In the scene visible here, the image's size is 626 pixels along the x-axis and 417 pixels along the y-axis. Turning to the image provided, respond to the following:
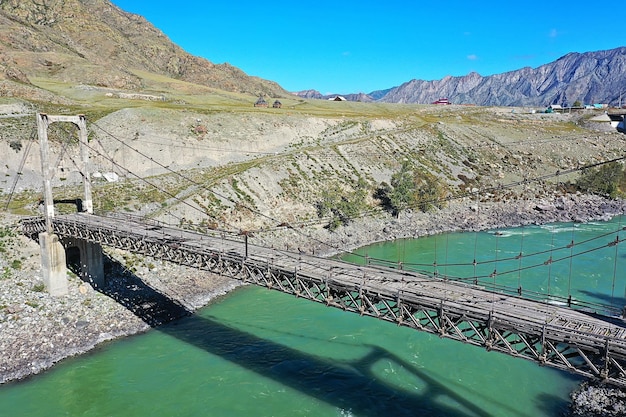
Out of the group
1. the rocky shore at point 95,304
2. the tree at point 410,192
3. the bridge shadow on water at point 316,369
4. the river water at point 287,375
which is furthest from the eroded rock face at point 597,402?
the tree at point 410,192

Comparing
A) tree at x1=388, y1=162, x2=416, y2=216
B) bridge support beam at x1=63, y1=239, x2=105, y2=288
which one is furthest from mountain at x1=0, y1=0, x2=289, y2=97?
tree at x1=388, y1=162, x2=416, y2=216

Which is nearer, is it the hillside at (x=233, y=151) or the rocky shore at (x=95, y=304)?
the rocky shore at (x=95, y=304)

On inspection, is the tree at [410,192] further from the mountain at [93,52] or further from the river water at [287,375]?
the mountain at [93,52]

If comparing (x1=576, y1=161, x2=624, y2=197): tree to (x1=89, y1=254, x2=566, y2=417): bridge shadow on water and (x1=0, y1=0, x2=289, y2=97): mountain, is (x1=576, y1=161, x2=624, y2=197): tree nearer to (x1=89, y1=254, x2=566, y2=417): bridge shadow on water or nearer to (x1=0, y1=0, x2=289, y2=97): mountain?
(x1=89, y1=254, x2=566, y2=417): bridge shadow on water

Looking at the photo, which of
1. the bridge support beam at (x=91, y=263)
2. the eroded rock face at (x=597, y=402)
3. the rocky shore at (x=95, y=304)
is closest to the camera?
the eroded rock face at (x=597, y=402)

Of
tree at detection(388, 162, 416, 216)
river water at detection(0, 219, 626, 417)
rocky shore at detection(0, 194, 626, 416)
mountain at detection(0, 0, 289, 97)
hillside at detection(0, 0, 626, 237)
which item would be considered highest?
mountain at detection(0, 0, 289, 97)

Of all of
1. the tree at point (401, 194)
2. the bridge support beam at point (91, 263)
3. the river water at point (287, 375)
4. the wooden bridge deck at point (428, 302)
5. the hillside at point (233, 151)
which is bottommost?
the river water at point (287, 375)

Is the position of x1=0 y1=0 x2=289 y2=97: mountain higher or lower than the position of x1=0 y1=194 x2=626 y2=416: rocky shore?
higher
